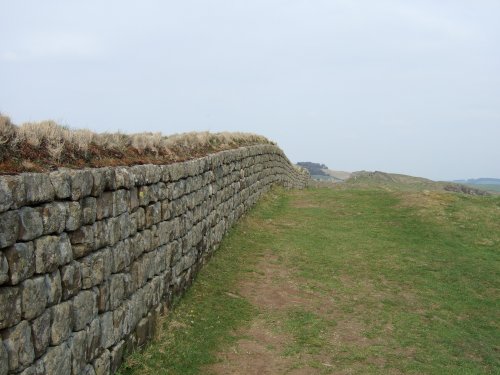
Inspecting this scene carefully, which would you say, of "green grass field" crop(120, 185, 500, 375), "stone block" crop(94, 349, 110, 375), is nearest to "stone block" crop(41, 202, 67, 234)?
"stone block" crop(94, 349, 110, 375)

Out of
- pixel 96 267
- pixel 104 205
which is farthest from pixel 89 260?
pixel 104 205

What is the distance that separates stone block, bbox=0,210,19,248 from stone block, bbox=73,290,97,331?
1.29m

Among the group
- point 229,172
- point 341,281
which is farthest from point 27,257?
point 229,172

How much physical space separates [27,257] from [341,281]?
7512mm

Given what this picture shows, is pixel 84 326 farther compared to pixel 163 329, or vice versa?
pixel 163 329

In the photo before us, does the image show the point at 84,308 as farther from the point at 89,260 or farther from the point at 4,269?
the point at 4,269

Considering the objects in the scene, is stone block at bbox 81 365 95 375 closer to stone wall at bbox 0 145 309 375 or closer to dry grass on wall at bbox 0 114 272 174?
stone wall at bbox 0 145 309 375

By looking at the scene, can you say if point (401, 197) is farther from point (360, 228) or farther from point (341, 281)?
point (341, 281)

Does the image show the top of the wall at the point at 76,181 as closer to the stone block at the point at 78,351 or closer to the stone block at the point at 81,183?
the stone block at the point at 81,183

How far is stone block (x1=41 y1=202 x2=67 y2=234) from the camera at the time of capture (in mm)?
4785

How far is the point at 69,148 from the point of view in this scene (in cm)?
631

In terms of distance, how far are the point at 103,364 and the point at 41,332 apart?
1493mm

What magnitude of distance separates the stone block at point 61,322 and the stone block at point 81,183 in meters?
1.06

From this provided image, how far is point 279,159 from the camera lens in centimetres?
2522
